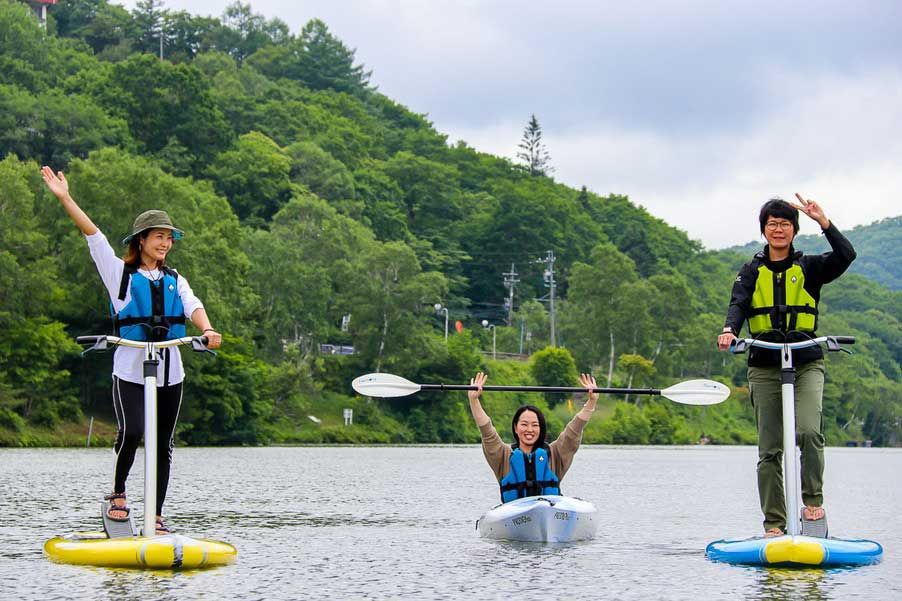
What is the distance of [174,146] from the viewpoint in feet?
368

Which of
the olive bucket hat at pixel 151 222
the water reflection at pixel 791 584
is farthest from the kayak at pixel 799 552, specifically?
the olive bucket hat at pixel 151 222

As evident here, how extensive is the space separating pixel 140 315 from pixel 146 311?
0.16 feet

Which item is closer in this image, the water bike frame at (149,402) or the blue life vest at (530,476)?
the water bike frame at (149,402)

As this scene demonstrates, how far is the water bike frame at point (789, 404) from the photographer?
1012 cm

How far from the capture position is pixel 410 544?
43.4 feet

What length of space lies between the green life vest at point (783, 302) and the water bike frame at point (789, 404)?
279 millimetres

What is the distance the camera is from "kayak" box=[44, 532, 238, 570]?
10.0 m

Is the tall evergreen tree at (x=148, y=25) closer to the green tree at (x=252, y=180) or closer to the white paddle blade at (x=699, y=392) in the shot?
the green tree at (x=252, y=180)

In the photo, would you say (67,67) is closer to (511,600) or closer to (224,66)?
(224,66)

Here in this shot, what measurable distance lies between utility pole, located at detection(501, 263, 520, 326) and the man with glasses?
120389 millimetres

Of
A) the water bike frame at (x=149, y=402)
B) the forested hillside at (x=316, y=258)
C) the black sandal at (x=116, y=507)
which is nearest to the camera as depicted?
the water bike frame at (x=149, y=402)

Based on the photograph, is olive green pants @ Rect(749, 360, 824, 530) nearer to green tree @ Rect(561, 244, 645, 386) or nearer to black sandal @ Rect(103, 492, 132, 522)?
black sandal @ Rect(103, 492, 132, 522)

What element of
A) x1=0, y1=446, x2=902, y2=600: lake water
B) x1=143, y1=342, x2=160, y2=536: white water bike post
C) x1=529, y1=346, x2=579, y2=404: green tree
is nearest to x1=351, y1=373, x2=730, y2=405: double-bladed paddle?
x1=0, y1=446, x2=902, y2=600: lake water

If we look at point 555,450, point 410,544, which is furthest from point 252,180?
point 410,544
